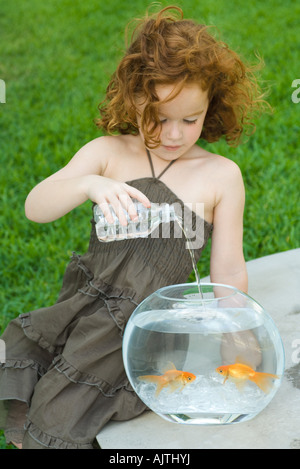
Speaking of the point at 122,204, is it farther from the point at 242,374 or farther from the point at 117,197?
the point at 242,374

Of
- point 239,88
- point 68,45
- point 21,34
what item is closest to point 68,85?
point 68,45

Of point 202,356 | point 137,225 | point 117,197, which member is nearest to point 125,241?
point 137,225

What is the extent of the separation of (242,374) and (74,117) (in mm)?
3694

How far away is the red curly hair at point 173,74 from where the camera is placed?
2277 millimetres

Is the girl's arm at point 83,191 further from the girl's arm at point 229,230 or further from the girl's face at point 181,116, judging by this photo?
the girl's arm at point 229,230

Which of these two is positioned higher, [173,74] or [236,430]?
[173,74]

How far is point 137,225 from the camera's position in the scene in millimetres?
2281

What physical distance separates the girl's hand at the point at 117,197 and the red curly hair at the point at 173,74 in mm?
339

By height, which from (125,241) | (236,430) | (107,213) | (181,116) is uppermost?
(181,116)

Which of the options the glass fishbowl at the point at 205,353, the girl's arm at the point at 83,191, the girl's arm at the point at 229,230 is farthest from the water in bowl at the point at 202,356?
the girl's arm at the point at 229,230

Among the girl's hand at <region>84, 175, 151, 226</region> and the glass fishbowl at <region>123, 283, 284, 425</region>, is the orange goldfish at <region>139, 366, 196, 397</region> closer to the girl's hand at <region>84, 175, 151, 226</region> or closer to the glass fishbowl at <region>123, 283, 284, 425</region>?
the glass fishbowl at <region>123, 283, 284, 425</region>

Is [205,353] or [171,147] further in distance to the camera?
[171,147]
